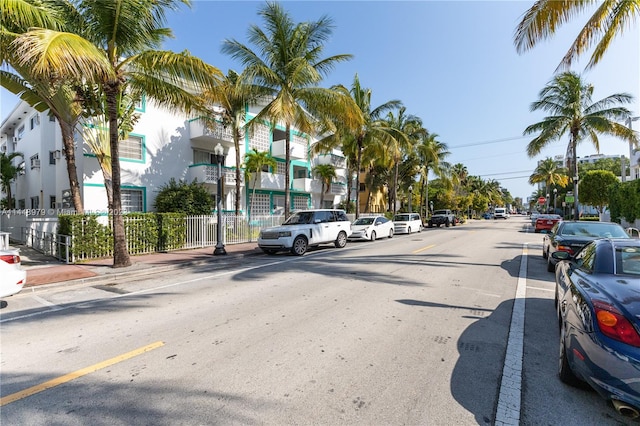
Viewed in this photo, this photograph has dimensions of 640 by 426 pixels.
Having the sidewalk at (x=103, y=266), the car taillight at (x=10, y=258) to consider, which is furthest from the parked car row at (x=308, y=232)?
the car taillight at (x=10, y=258)

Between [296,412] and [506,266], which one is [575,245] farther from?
[296,412]

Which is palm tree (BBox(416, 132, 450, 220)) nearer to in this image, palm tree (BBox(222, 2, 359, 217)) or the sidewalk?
palm tree (BBox(222, 2, 359, 217))

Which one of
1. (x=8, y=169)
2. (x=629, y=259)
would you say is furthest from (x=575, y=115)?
(x=8, y=169)

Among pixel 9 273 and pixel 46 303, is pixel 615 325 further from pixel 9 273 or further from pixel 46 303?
pixel 46 303

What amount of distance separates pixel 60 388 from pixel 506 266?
10990 mm

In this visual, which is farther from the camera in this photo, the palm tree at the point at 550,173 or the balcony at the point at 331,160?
the palm tree at the point at 550,173

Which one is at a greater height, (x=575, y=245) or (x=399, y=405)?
(x=575, y=245)

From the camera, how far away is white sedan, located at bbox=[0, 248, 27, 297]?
6.09 m

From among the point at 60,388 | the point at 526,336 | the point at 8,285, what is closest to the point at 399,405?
the point at 526,336

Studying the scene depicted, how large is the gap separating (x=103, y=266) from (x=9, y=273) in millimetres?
4700

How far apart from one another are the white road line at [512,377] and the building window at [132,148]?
18770 mm

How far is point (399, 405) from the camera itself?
2984 mm

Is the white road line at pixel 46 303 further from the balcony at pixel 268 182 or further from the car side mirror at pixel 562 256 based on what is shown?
the balcony at pixel 268 182

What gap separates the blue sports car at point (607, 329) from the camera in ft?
7.93
